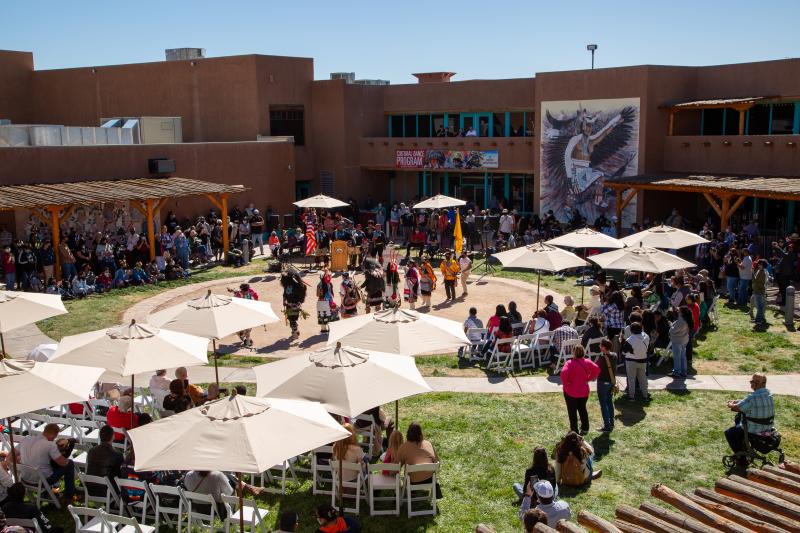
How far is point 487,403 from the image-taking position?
1348 cm

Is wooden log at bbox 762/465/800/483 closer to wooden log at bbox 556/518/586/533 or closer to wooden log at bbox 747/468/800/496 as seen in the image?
wooden log at bbox 747/468/800/496

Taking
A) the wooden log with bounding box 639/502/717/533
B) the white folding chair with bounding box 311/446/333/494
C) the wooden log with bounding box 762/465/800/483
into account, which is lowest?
the white folding chair with bounding box 311/446/333/494

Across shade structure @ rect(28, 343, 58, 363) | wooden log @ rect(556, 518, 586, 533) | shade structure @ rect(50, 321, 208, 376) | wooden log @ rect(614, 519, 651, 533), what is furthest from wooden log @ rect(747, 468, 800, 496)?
shade structure @ rect(28, 343, 58, 363)

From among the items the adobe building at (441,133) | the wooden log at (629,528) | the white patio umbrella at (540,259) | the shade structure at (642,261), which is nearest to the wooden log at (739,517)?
the wooden log at (629,528)

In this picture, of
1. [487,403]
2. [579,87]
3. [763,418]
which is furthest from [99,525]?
[579,87]

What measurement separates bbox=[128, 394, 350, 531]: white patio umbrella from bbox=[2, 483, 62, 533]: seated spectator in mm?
1614

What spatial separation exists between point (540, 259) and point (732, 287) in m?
5.82

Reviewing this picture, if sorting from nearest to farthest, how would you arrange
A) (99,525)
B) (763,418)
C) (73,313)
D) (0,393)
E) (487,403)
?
(99,525)
(0,393)
(763,418)
(487,403)
(73,313)

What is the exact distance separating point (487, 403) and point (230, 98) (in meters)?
26.4

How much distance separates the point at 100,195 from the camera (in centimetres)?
2423

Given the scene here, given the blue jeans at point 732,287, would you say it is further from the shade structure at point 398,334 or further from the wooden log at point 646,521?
the wooden log at point 646,521

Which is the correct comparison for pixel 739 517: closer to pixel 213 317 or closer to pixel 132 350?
pixel 132 350

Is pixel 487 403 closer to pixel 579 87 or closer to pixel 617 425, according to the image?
pixel 617 425

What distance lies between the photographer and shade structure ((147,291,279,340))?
40.8ft
